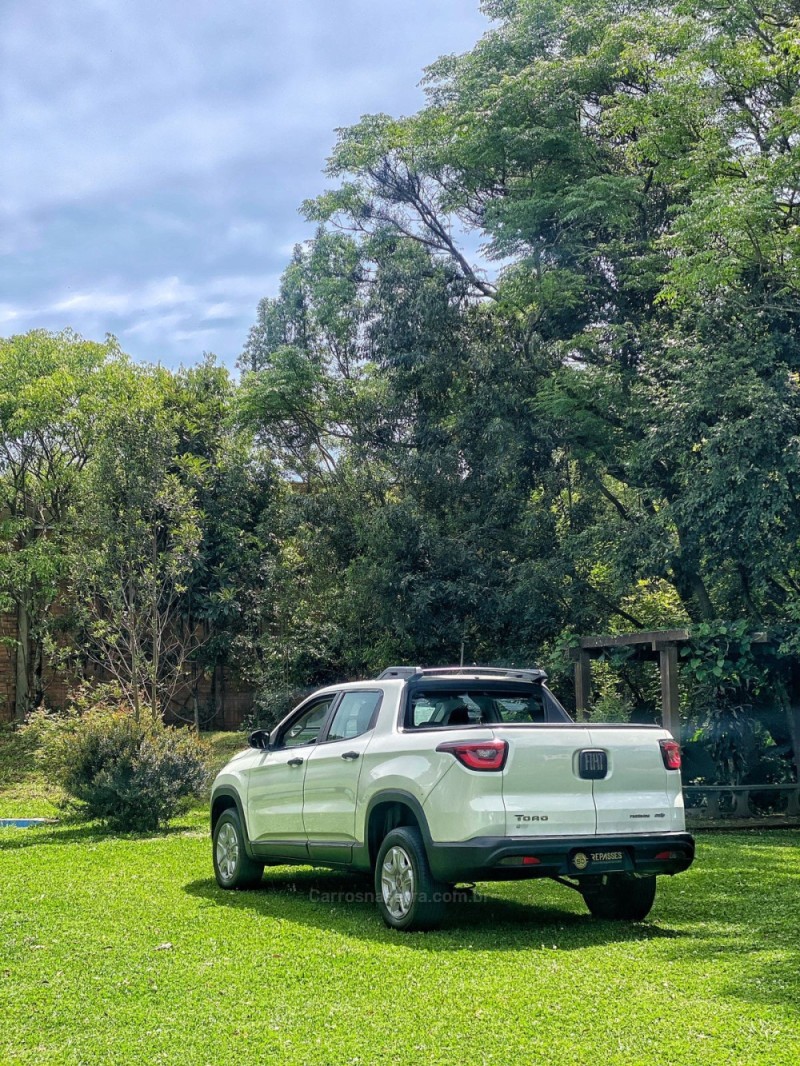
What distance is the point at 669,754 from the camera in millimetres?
7680

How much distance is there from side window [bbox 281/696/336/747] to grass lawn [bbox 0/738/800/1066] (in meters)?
1.24

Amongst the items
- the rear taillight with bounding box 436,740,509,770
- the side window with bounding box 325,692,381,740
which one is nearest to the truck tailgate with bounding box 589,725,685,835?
the rear taillight with bounding box 436,740,509,770

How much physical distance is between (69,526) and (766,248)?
16.2 metres

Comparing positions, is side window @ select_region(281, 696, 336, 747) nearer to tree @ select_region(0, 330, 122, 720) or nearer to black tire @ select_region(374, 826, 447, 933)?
black tire @ select_region(374, 826, 447, 933)

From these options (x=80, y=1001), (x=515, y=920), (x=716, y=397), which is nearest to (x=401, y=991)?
(x=80, y=1001)

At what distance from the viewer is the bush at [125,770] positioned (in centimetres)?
1418

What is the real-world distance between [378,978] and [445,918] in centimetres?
194

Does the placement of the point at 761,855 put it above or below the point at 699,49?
below

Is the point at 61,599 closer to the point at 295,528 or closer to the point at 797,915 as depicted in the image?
the point at 295,528

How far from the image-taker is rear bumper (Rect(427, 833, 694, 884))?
6.89 m

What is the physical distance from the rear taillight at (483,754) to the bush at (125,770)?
8153 millimetres

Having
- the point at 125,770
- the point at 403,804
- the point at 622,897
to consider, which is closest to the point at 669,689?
the point at 125,770

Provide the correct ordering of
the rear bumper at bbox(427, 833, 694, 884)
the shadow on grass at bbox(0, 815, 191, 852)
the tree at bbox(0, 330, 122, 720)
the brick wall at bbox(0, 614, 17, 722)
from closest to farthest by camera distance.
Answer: the rear bumper at bbox(427, 833, 694, 884) → the shadow on grass at bbox(0, 815, 191, 852) → the tree at bbox(0, 330, 122, 720) → the brick wall at bbox(0, 614, 17, 722)

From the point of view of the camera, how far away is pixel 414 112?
1009 inches
